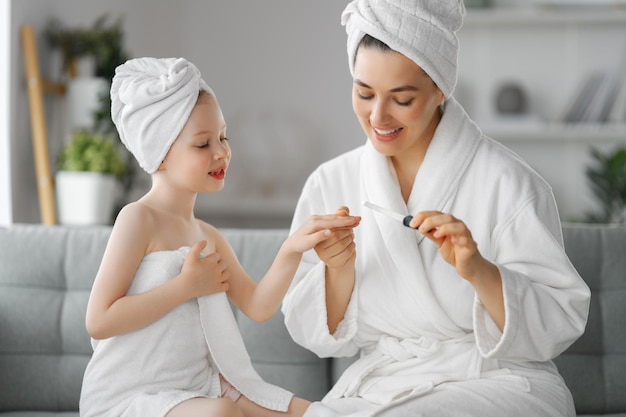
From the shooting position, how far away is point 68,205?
3.43 metres

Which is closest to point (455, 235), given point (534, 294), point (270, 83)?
point (534, 294)

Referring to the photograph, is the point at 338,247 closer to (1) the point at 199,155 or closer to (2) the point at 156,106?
(1) the point at 199,155

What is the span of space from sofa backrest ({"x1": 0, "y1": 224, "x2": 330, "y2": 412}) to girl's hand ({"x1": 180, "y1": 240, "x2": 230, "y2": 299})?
524 mm

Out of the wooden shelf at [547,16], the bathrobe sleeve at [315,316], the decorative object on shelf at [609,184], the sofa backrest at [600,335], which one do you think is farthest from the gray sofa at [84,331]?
the wooden shelf at [547,16]

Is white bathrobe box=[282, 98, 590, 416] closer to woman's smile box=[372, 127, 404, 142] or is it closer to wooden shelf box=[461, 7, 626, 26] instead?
woman's smile box=[372, 127, 404, 142]

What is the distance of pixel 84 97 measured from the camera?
366 cm

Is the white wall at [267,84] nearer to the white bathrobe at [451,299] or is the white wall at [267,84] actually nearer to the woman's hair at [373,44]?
the white bathrobe at [451,299]

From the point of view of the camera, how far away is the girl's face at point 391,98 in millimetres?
1562

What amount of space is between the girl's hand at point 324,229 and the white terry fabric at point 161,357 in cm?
21

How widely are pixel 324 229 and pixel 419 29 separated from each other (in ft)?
1.37

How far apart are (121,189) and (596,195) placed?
2487 millimetres

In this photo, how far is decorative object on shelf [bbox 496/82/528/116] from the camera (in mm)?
4418

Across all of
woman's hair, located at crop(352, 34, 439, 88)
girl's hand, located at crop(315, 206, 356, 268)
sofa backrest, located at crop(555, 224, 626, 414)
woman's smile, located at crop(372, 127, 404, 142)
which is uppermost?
woman's hair, located at crop(352, 34, 439, 88)

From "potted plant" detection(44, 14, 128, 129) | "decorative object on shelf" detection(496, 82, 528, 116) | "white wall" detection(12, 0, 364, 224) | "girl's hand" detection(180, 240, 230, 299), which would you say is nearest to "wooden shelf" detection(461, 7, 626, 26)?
"decorative object on shelf" detection(496, 82, 528, 116)
